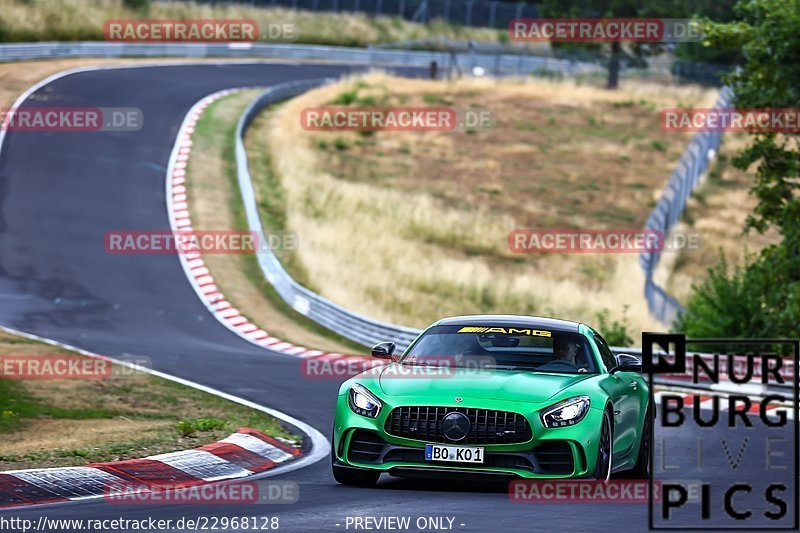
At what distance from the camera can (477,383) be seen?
1059cm

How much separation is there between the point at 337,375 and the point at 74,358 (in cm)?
412

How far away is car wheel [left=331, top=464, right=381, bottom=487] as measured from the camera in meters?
10.6

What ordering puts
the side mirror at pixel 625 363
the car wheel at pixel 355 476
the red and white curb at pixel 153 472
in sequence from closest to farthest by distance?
the red and white curb at pixel 153 472 → the car wheel at pixel 355 476 → the side mirror at pixel 625 363

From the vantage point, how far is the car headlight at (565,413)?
10.2 meters

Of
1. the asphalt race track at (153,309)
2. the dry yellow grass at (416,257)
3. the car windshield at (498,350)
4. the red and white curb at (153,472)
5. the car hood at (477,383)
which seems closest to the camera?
the asphalt race track at (153,309)

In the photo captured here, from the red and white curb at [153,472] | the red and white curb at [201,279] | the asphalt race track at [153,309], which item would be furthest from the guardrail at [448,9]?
the red and white curb at [153,472]

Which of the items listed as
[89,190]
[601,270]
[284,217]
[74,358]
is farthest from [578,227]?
[74,358]

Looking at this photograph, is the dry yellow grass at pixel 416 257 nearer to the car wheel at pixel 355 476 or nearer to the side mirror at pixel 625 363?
the side mirror at pixel 625 363

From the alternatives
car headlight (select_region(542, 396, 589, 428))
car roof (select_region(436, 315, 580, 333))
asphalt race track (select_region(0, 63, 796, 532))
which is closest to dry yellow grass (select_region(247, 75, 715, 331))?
asphalt race track (select_region(0, 63, 796, 532))

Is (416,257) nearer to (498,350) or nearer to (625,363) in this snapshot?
(625,363)

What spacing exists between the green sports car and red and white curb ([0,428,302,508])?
1.32m

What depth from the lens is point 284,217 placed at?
40.5 metres

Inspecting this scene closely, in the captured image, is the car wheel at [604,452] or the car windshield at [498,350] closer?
the car wheel at [604,452]

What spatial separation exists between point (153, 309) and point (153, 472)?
1902 cm
